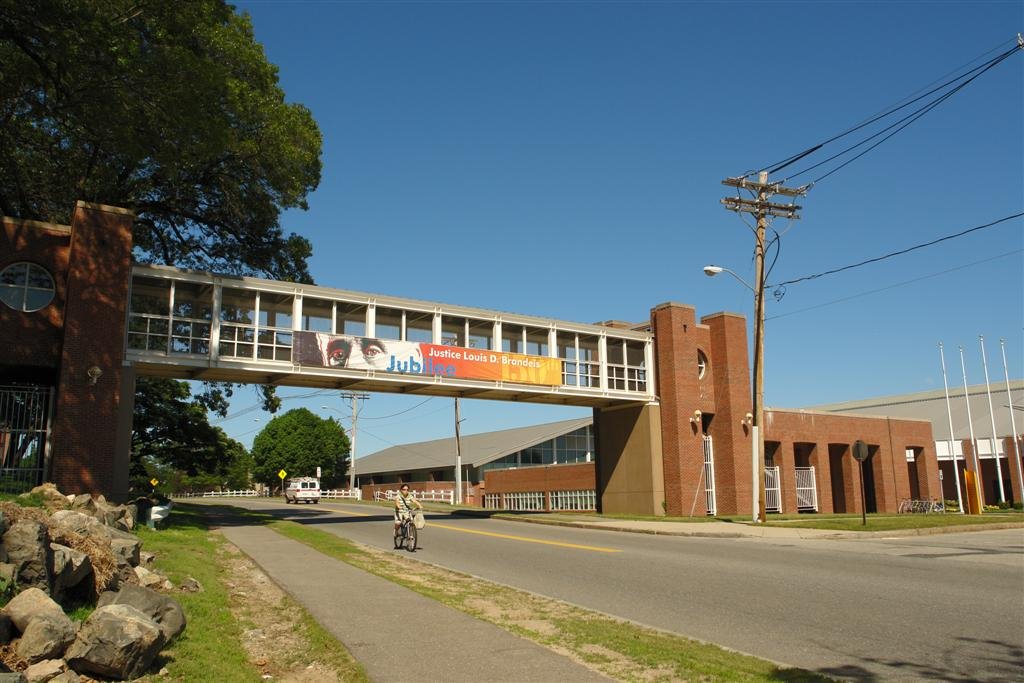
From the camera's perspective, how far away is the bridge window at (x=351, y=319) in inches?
1101

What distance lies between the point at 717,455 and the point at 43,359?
25.9 metres

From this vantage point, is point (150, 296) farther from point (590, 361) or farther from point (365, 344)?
point (590, 361)

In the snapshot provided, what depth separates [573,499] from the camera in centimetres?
4897

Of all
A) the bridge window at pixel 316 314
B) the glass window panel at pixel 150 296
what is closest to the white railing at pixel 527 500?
the bridge window at pixel 316 314

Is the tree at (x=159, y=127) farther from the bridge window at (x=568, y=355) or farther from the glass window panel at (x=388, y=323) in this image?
the bridge window at (x=568, y=355)

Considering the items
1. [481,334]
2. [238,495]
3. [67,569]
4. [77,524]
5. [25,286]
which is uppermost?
[481,334]

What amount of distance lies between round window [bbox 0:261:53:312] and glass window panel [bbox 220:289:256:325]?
5.20 metres

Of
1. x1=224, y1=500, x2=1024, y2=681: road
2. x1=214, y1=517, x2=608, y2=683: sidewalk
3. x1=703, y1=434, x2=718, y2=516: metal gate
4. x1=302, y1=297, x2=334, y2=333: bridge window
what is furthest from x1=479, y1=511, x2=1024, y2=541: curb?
x1=214, y1=517, x2=608, y2=683: sidewalk

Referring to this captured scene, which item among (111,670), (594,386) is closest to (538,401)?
(594,386)

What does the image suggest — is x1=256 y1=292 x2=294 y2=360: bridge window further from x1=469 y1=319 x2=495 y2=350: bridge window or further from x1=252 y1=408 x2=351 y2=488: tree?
x1=252 y1=408 x2=351 y2=488: tree

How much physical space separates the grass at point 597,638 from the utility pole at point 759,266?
1530cm

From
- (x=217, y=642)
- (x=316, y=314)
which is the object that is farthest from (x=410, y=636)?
(x=316, y=314)

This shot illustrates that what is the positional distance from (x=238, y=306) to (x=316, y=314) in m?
2.69

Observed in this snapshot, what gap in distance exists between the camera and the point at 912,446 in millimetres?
43656
